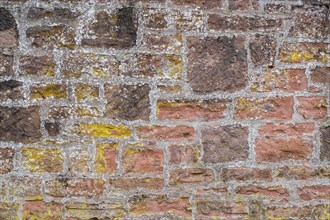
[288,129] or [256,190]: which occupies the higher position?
[288,129]

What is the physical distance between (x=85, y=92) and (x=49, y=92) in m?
0.19

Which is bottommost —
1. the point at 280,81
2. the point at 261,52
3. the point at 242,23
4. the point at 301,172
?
the point at 301,172

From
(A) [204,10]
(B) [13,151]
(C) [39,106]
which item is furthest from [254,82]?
(B) [13,151]

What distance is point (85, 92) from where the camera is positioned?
2.30 m

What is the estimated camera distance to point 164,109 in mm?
2338

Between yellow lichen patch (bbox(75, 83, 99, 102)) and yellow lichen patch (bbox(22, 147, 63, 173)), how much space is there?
0.99 ft

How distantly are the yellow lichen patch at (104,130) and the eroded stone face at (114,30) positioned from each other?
420mm

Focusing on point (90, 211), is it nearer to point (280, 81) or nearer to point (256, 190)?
point (256, 190)

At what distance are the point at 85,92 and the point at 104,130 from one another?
22 centimetres

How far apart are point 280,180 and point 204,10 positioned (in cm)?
101

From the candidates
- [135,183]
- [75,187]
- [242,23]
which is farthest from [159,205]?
[242,23]

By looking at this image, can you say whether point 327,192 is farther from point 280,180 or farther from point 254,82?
point 254,82

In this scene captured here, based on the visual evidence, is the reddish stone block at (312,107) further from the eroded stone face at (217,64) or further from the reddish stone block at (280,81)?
the eroded stone face at (217,64)

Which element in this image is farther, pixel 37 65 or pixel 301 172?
pixel 301 172
